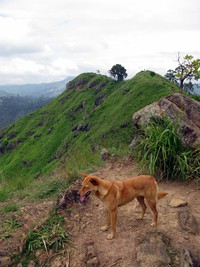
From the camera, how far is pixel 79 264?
557 cm

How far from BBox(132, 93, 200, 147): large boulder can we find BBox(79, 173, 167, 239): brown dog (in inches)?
120

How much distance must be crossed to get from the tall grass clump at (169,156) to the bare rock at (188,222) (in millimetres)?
1639

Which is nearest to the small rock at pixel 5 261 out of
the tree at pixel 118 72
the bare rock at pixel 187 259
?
the bare rock at pixel 187 259

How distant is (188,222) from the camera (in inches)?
255

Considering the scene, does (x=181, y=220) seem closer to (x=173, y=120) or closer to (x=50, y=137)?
(x=173, y=120)

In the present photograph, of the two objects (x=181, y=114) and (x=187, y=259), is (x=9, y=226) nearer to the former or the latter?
(x=187, y=259)

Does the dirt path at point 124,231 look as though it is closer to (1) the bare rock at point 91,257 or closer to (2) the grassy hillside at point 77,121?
(1) the bare rock at point 91,257

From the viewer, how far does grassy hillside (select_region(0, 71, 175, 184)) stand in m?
71.4

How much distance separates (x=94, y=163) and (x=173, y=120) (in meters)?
3.12

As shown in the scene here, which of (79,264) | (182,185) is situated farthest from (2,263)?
(182,185)

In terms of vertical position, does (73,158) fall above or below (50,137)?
above

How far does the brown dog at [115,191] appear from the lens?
584 centimetres

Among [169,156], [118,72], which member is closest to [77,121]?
[118,72]

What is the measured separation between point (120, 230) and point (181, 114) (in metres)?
4.65
